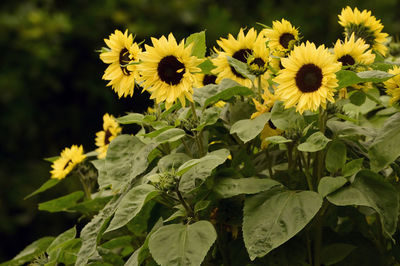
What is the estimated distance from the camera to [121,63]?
3.91 ft

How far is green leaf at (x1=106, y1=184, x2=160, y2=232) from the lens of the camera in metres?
0.99

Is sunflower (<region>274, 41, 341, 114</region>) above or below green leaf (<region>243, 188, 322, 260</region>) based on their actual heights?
above

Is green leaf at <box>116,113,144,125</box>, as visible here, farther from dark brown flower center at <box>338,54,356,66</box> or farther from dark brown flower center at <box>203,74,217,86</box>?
dark brown flower center at <box>338,54,356,66</box>

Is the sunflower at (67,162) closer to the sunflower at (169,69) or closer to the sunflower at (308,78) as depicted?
the sunflower at (169,69)

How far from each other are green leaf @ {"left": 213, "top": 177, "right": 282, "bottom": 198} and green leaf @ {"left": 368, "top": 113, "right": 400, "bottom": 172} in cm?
18

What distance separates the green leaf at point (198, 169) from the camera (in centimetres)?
98

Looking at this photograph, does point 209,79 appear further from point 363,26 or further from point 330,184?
point 330,184

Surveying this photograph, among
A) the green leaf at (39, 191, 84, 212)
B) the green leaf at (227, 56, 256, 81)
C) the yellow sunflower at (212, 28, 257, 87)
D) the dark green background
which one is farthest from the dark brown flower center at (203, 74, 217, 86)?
the dark green background

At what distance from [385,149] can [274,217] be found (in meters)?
0.24

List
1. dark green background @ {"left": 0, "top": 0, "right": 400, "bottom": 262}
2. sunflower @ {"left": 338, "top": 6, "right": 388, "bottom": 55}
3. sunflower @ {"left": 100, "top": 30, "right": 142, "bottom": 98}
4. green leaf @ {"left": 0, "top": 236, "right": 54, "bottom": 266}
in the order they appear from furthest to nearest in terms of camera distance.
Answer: dark green background @ {"left": 0, "top": 0, "right": 400, "bottom": 262}, green leaf @ {"left": 0, "top": 236, "right": 54, "bottom": 266}, sunflower @ {"left": 338, "top": 6, "right": 388, "bottom": 55}, sunflower @ {"left": 100, "top": 30, "right": 142, "bottom": 98}

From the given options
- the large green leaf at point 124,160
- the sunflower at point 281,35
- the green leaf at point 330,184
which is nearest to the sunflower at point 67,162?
the large green leaf at point 124,160

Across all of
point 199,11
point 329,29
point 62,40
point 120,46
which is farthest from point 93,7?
point 120,46

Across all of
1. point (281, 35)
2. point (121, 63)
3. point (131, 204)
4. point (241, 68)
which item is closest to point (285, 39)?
point (281, 35)

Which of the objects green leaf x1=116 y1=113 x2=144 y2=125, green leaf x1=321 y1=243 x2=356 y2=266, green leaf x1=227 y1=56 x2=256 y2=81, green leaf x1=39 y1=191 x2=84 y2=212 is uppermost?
green leaf x1=227 y1=56 x2=256 y2=81
